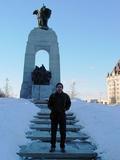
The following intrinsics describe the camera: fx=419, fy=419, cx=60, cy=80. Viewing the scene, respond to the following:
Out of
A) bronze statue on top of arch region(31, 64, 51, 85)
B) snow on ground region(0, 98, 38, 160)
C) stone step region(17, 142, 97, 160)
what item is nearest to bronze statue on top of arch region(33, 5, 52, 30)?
bronze statue on top of arch region(31, 64, 51, 85)

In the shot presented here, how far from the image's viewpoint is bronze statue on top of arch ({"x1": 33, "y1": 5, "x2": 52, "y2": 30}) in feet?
111

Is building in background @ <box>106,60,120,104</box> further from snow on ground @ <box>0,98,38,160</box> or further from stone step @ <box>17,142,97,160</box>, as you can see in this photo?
stone step @ <box>17,142,97,160</box>

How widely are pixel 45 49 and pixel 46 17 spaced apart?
2.96 metres

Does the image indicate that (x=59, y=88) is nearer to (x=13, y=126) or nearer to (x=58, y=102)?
(x=58, y=102)

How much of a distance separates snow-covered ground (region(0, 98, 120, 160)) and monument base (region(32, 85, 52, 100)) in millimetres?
12299

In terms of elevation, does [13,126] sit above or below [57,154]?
above

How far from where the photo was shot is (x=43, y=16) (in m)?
33.9

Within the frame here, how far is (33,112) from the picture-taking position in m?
16.8

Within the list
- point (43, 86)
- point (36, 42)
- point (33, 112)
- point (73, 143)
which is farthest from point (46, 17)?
point (73, 143)

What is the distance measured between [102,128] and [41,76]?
60.2 ft

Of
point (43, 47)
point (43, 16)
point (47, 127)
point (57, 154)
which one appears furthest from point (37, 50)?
point (57, 154)

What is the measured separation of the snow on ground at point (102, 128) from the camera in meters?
9.86

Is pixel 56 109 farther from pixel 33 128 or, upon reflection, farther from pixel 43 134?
pixel 33 128

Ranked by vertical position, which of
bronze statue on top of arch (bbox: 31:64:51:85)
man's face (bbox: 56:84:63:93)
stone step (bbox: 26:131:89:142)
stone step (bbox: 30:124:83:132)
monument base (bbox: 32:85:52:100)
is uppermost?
bronze statue on top of arch (bbox: 31:64:51:85)
